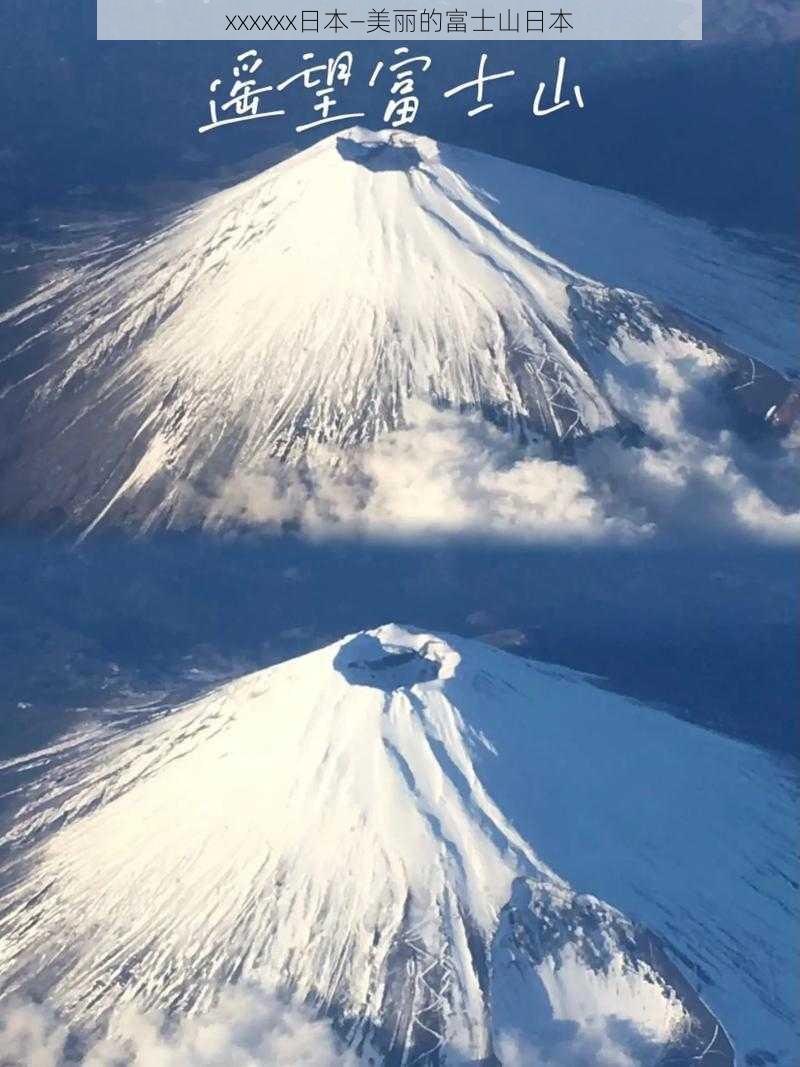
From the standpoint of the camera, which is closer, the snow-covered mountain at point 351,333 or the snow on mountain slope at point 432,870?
the snow on mountain slope at point 432,870

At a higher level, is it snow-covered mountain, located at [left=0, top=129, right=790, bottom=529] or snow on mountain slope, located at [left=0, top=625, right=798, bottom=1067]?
snow-covered mountain, located at [left=0, top=129, right=790, bottom=529]

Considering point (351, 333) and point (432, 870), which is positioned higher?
point (351, 333)

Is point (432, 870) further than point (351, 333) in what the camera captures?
No

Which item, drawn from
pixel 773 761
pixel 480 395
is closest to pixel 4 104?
pixel 480 395

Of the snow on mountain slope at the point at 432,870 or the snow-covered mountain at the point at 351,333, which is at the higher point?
the snow-covered mountain at the point at 351,333
